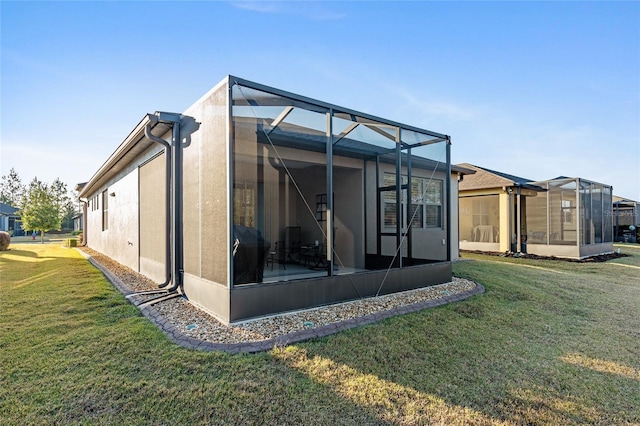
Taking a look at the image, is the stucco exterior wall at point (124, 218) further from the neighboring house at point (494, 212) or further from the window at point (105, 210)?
the neighboring house at point (494, 212)

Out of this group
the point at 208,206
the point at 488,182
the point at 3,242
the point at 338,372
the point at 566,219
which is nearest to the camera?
the point at 338,372

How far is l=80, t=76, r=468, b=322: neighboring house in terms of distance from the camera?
4.39 meters

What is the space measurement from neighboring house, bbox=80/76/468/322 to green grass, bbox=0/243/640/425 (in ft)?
3.60

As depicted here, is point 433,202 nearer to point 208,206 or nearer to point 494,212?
point 208,206

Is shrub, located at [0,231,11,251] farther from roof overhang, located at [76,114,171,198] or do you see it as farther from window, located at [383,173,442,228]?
window, located at [383,173,442,228]

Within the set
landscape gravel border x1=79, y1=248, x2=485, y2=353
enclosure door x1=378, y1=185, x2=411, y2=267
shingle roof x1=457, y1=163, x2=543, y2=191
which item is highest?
shingle roof x1=457, y1=163, x2=543, y2=191

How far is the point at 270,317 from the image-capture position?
14.5 feet

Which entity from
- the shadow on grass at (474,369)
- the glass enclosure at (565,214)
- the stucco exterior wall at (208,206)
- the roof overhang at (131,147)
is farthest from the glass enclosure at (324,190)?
the glass enclosure at (565,214)

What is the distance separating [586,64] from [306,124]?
974 centimetres

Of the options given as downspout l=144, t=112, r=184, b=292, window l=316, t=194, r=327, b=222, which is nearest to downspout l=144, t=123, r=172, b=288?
downspout l=144, t=112, r=184, b=292

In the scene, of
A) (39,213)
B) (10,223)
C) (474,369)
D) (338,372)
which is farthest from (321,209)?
(10,223)

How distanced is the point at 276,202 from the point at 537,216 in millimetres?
12293

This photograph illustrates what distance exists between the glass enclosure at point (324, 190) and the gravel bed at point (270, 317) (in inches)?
23.6

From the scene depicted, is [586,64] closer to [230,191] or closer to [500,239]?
[500,239]
